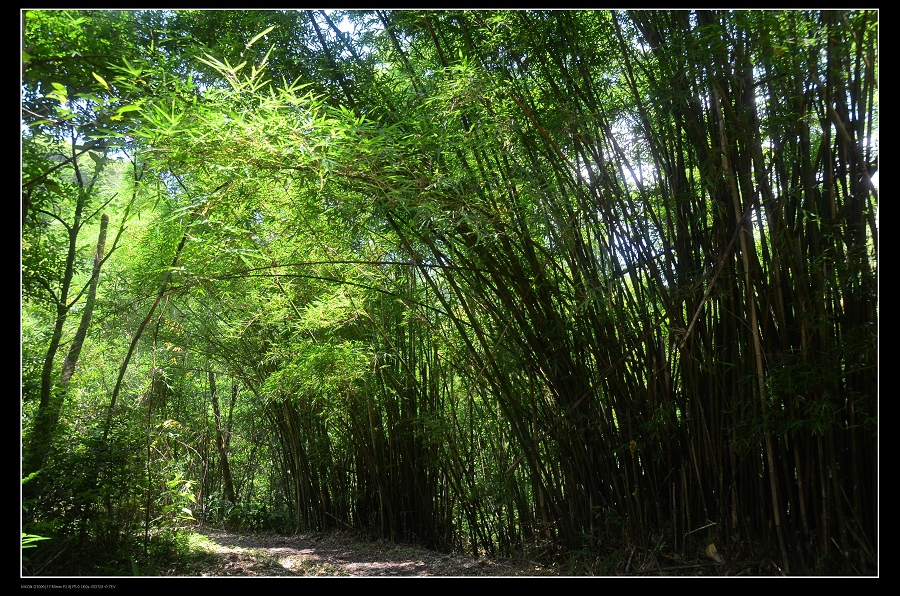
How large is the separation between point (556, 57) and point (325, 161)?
1.19 m

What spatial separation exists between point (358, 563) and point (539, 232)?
6.59 feet

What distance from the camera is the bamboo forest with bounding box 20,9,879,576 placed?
223 centimetres

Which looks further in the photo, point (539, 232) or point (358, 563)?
point (358, 563)

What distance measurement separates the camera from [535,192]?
2.58 metres

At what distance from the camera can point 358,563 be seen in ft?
10.6

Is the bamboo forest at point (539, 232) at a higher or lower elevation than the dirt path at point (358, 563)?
higher

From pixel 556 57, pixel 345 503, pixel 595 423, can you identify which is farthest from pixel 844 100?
pixel 345 503

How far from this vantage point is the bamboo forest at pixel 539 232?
2.23m

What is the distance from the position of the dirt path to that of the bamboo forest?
256mm

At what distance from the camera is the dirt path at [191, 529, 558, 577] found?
9.30ft

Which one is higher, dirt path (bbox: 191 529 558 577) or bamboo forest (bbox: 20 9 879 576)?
bamboo forest (bbox: 20 9 879 576)

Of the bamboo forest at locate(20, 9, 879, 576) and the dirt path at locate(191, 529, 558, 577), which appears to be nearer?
the bamboo forest at locate(20, 9, 879, 576)

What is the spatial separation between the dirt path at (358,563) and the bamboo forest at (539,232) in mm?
256
